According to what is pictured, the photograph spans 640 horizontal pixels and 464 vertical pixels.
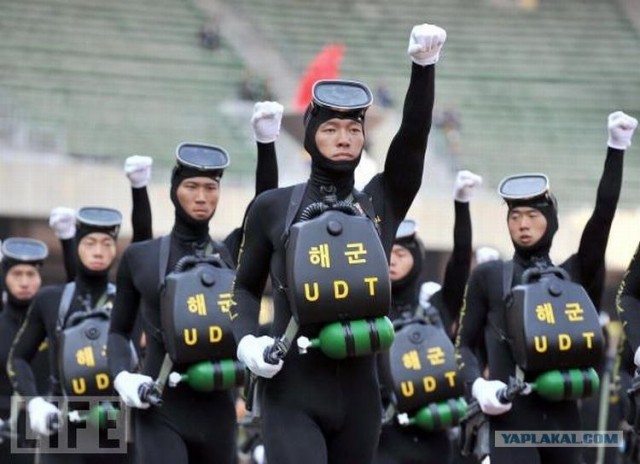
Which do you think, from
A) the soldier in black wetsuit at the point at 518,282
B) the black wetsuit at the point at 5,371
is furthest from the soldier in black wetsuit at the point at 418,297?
the black wetsuit at the point at 5,371

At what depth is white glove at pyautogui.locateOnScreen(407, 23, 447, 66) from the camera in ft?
23.1

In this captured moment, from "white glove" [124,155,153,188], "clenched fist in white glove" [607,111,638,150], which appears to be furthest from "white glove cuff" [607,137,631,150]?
"white glove" [124,155,153,188]

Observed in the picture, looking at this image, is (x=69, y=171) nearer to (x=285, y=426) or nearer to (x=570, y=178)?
(x=570, y=178)

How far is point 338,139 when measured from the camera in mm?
7262

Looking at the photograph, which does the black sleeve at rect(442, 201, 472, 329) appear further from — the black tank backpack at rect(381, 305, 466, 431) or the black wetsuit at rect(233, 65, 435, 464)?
the black wetsuit at rect(233, 65, 435, 464)

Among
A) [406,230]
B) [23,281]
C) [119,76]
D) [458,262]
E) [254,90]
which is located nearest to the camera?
[458,262]

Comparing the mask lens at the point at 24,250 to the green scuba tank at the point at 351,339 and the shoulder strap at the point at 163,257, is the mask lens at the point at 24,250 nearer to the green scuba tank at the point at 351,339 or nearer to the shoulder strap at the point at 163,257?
the shoulder strap at the point at 163,257

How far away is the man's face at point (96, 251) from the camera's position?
34.6 feet

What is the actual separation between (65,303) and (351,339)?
403 cm

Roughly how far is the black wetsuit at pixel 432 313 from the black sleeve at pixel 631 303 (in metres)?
1.73

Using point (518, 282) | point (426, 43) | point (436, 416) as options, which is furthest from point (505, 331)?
point (426, 43)

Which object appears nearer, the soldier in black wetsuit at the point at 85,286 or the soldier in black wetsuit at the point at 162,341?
the soldier in black wetsuit at the point at 162,341

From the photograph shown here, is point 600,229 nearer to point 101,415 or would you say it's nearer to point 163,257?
point 163,257

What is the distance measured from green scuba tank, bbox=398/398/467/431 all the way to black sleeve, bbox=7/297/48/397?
8.17 ft
